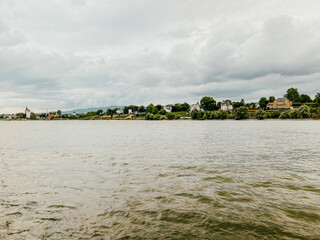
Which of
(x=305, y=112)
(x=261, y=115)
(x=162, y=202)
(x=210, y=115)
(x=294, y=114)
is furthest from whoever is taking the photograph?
(x=210, y=115)

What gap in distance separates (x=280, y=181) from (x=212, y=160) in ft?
25.3

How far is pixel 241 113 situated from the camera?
159 meters

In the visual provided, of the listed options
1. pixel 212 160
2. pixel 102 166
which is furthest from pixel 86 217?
pixel 212 160

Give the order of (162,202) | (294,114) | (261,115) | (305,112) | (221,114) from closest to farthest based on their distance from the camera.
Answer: (162,202) < (305,112) < (294,114) < (261,115) < (221,114)

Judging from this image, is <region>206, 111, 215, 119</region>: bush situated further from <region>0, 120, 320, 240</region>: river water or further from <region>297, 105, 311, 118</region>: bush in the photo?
<region>0, 120, 320, 240</region>: river water

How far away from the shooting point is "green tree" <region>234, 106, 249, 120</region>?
522ft

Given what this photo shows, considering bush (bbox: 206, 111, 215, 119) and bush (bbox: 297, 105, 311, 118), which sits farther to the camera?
bush (bbox: 206, 111, 215, 119)

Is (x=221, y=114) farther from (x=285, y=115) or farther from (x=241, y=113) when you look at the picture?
(x=285, y=115)

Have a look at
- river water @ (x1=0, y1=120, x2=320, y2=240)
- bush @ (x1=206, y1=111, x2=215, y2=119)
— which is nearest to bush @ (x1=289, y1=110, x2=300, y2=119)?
bush @ (x1=206, y1=111, x2=215, y2=119)

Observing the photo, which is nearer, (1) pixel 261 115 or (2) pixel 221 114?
(1) pixel 261 115

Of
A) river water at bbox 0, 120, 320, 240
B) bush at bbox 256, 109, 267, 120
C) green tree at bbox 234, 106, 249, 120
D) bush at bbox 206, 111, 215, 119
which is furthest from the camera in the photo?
bush at bbox 206, 111, 215, 119

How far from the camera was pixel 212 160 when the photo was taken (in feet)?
68.1

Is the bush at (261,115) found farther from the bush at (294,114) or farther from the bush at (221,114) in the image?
the bush at (221,114)

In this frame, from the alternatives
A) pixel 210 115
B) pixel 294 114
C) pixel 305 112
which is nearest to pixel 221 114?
pixel 210 115
